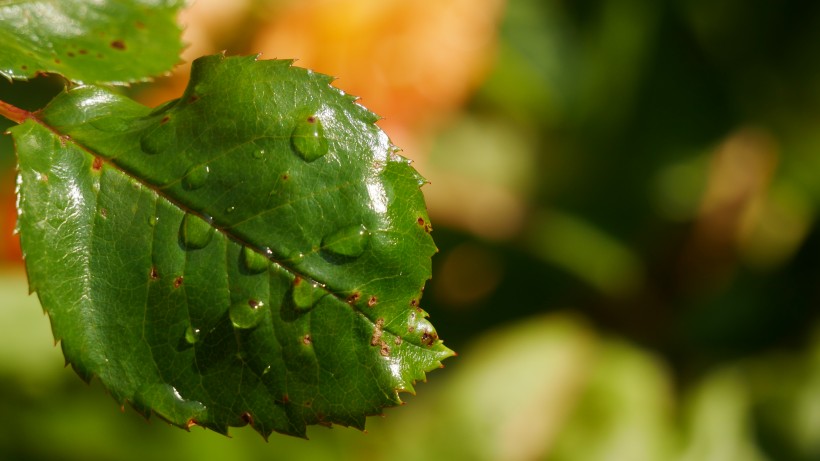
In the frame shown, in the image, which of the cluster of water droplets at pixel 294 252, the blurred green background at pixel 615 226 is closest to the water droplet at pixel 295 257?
the cluster of water droplets at pixel 294 252

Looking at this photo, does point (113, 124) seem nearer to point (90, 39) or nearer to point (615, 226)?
point (90, 39)

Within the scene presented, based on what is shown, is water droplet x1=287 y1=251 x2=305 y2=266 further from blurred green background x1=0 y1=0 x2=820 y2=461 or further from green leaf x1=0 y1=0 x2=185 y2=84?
blurred green background x1=0 y1=0 x2=820 y2=461

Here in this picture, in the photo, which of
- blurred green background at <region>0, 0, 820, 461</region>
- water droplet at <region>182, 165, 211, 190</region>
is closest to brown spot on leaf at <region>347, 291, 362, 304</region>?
water droplet at <region>182, 165, 211, 190</region>

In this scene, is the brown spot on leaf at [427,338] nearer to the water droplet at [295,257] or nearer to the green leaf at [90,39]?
the water droplet at [295,257]

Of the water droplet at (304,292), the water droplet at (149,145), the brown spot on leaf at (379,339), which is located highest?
the water droplet at (149,145)

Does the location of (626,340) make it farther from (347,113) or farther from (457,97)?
(347,113)

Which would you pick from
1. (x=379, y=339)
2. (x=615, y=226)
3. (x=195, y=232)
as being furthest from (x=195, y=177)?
(x=615, y=226)

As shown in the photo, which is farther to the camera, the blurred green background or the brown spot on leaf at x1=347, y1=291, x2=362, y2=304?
the blurred green background
